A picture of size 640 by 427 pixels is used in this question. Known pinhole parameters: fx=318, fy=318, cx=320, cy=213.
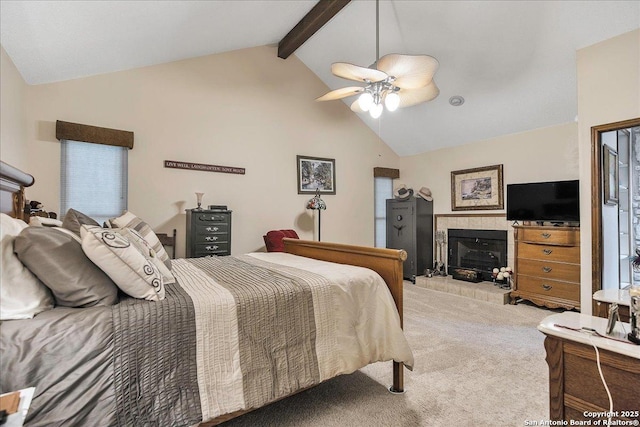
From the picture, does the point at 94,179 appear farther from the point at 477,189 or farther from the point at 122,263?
the point at 477,189

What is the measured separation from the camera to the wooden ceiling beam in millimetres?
3645

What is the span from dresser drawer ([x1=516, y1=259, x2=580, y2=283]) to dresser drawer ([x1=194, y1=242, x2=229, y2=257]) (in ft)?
12.3

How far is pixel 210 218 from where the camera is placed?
3.94 meters

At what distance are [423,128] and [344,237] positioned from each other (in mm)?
2301

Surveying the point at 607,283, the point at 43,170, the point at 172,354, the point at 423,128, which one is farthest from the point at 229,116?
the point at 607,283

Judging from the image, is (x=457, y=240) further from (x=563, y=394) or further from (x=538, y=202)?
(x=563, y=394)

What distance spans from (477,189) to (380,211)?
1.74 metres

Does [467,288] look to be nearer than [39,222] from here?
No

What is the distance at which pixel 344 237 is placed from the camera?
5633 mm

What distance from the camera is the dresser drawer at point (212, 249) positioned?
12.7 feet

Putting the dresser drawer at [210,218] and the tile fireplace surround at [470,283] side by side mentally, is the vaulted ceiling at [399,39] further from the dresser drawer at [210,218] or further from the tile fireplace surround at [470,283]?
the dresser drawer at [210,218]

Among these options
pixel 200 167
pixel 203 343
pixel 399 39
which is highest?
pixel 399 39

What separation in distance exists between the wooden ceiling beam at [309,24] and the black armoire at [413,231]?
9.91 feet

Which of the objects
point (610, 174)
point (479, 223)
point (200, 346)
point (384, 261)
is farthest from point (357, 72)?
point (479, 223)
